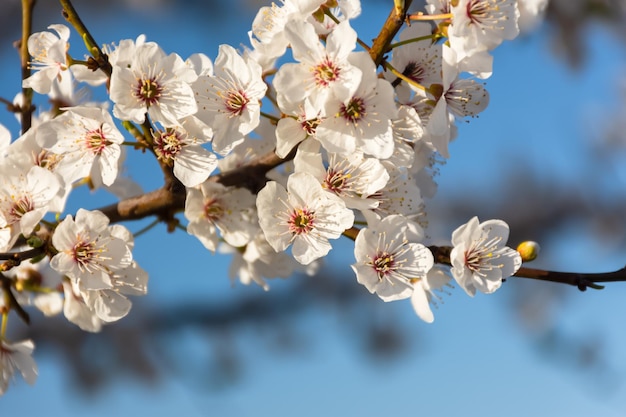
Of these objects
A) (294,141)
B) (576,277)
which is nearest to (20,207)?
(294,141)

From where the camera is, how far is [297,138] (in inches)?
40.1

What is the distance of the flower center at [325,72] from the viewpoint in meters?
0.98

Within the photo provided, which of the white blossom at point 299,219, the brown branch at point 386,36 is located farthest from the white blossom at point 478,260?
the brown branch at point 386,36

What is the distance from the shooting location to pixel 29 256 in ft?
3.50

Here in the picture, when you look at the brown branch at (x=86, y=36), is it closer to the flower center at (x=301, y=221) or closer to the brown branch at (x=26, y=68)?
the brown branch at (x=26, y=68)

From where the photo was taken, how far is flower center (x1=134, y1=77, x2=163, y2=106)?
3.45ft

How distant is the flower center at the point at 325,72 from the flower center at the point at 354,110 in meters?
0.04

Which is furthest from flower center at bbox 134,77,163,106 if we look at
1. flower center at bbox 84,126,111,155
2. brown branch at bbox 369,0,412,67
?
brown branch at bbox 369,0,412,67

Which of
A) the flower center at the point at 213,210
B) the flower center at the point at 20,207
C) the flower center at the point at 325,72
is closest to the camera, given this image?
the flower center at the point at 325,72

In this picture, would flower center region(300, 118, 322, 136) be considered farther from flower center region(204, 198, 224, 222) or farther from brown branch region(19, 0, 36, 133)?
brown branch region(19, 0, 36, 133)

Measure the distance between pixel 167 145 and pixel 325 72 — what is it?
0.91 feet

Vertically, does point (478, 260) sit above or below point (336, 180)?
below

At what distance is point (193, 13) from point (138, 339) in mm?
2329

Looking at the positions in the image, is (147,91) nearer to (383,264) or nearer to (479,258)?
(383,264)
